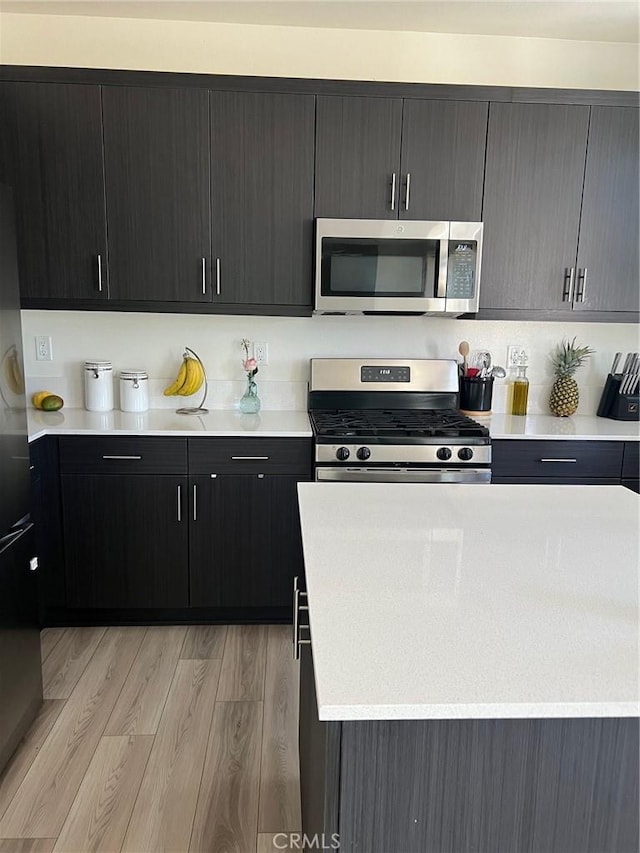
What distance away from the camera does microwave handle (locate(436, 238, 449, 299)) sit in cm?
274

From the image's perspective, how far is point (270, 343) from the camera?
3.12 meters

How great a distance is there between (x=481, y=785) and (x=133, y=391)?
243 centimetres

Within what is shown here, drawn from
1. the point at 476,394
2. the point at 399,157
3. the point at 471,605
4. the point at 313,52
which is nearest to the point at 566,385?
the point at 476,394

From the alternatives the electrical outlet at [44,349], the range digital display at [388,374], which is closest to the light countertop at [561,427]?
the range digital display at [388,374]

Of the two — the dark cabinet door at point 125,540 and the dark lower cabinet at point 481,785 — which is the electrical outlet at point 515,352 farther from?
the dark lower cabinet at point 481,785

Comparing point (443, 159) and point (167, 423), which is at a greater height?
point (443, 159)

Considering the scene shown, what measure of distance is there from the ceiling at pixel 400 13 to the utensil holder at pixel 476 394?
159 cm

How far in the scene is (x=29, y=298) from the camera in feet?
8.96

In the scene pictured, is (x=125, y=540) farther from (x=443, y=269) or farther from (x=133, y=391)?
(x=443, y=269)

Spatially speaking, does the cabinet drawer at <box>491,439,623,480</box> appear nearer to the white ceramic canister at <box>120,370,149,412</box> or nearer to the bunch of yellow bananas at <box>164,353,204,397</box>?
the bunch of yellow bananas at <box>164,353,204,397</box>

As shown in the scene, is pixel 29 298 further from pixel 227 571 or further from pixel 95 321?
pixel 227 571

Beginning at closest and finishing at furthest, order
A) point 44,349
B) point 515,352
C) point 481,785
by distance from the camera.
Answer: point 481,785 < point 44,349 < point 515,352

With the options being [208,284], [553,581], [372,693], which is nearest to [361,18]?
[208,284]

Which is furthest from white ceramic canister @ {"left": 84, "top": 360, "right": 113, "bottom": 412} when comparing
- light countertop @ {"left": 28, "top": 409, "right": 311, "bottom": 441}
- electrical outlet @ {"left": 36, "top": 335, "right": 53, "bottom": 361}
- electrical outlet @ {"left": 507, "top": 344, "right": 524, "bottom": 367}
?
electrical outlet @ {"left": 507, "top": 344, "right": 524, "bottom": 367}
